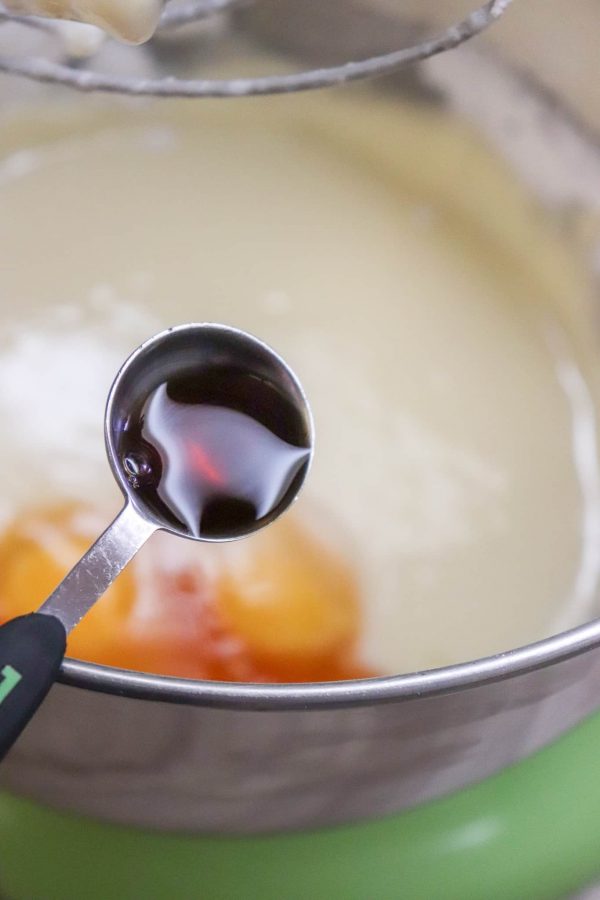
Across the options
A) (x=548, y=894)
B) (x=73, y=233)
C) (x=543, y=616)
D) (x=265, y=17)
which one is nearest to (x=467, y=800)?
(x=548, y=894)

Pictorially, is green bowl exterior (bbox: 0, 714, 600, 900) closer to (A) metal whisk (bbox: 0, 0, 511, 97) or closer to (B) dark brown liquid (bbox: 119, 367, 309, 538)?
(B) dark brown liquid (bbox: 119, 367, 309, 538)

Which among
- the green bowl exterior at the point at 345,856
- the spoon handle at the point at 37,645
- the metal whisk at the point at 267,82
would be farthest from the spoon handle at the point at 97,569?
the metal whisk at the point at 267,82

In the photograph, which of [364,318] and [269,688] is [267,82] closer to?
[364,318]

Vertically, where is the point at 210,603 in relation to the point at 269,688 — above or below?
below

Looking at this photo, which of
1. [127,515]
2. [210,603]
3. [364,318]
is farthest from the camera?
[364,318]

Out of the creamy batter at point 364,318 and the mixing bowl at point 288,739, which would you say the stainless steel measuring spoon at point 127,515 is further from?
the creamy batter at point 364,318

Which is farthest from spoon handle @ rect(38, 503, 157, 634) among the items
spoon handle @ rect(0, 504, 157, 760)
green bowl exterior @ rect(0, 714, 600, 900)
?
green bowl exterior @ rect(0, 714, 600, 900)

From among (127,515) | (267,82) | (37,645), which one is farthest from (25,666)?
(267,82)
